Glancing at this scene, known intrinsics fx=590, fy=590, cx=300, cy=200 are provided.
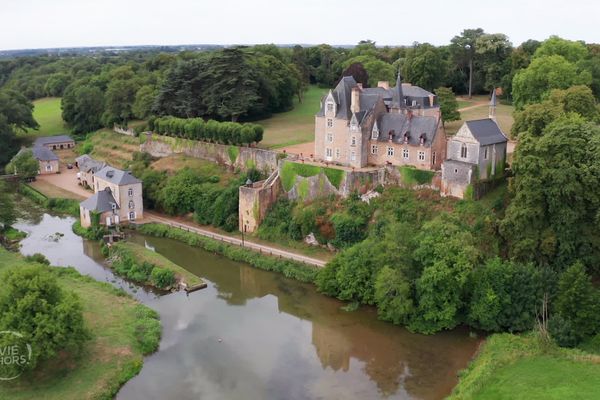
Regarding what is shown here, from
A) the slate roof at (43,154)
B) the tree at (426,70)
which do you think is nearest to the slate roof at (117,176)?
the slate roof at (43,154)

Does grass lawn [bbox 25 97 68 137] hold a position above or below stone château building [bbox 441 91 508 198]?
below

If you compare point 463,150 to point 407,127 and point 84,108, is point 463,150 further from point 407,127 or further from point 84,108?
point 84,108

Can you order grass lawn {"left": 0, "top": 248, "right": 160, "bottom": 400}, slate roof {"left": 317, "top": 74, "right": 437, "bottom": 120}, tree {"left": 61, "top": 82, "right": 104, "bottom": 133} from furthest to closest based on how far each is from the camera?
tree {"left": 61, "top": 82, "right": 104, "bottom": 133} → slate roof {"left": 317, "top": 74, "right": 437, "bottom": 120} → grass lawn {"left": 0, "top": 248, "right": 160, "bottom": 400}

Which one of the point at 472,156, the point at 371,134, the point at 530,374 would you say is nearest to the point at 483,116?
the point at 371,134

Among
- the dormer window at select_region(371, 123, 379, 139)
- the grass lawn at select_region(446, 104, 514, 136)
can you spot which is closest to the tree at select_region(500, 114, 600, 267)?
the dormer window at select_region(371, 123, 379, 139)

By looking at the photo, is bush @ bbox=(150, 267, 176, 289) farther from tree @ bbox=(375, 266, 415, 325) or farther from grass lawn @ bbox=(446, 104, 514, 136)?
grass lawn @ bbox=(446, 104, 514, 136)

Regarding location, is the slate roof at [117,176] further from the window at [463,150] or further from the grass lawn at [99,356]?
the window at [463,150]
